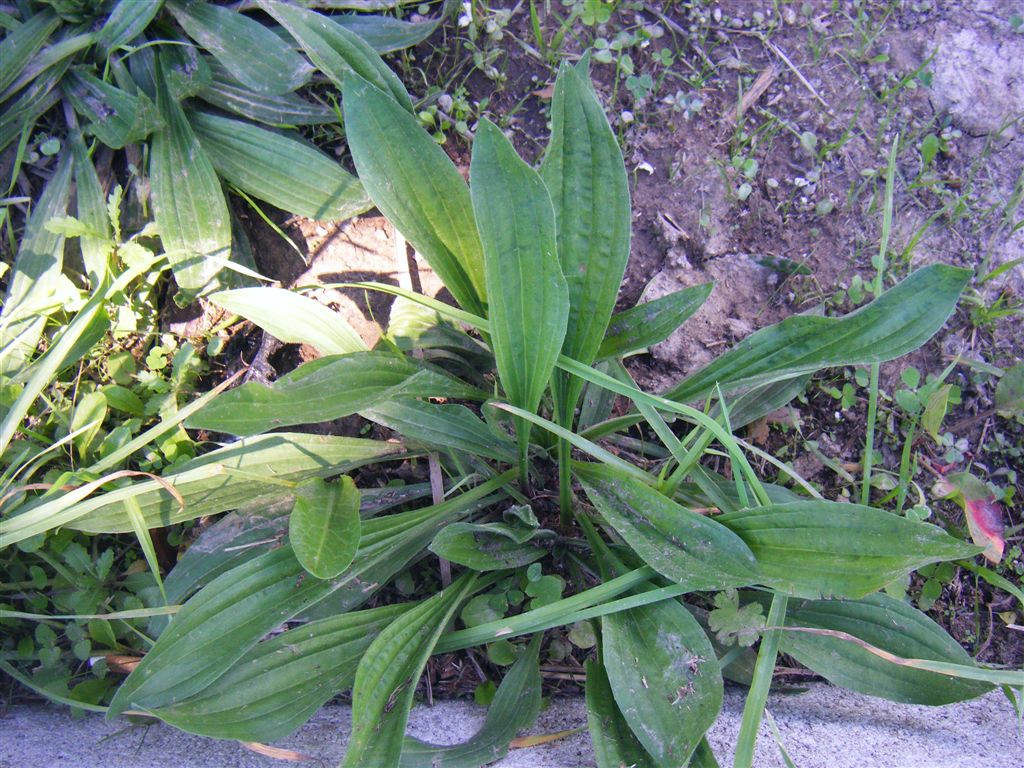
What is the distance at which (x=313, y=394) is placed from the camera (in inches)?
46.1

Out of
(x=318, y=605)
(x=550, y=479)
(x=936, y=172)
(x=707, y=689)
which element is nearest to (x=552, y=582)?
(x=550, y=479)

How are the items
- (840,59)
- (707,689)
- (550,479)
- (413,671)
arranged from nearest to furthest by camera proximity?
(707,689) → (413,671) → (550,479) → (840,59)

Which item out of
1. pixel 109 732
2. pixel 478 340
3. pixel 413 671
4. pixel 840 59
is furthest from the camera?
pixel 840 59

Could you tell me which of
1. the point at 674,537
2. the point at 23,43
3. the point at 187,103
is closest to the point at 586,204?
the point at 674,537

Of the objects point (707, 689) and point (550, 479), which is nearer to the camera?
point (707, 689)

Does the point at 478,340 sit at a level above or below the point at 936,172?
below

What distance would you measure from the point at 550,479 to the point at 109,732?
1.03 m

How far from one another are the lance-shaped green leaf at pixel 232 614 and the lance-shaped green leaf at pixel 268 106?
3.68 feet

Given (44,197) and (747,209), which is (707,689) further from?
(44,197)

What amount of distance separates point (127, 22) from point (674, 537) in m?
1.91

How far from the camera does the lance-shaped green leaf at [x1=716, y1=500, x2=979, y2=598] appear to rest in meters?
1.05

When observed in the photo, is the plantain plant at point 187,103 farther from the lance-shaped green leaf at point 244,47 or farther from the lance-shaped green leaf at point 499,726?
the lance-shaped green leaf at point 499,726

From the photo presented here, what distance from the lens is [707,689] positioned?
3.83 feet

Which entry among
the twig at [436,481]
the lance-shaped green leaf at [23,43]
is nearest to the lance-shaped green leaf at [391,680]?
the twig at [436,481]
